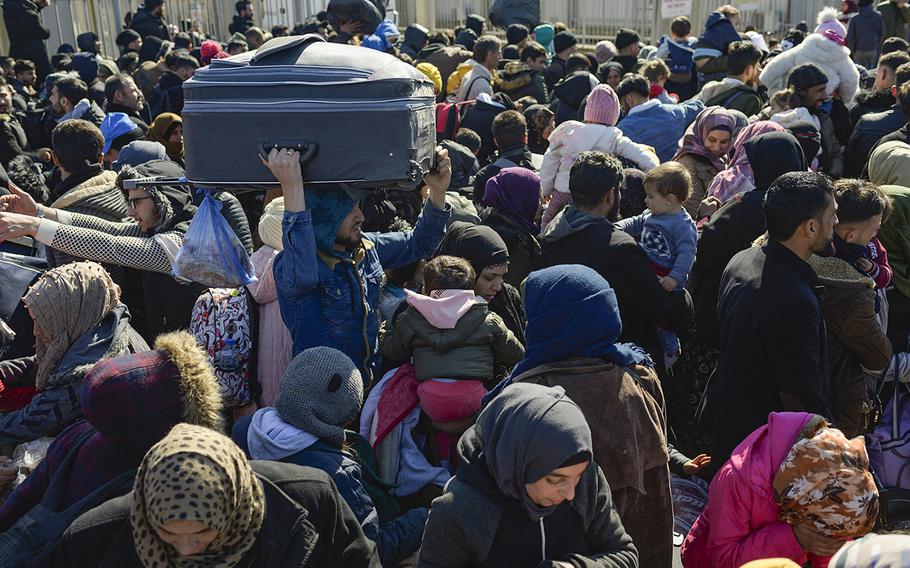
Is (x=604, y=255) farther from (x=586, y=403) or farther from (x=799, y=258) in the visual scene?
(x=586, y=403)

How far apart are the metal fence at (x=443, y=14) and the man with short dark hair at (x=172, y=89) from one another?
9.40 m

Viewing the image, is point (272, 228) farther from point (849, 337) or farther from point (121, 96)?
point (121, 96)

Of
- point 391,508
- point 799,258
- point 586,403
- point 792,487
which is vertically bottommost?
point 391,508

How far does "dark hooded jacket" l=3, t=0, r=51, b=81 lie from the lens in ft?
43.8

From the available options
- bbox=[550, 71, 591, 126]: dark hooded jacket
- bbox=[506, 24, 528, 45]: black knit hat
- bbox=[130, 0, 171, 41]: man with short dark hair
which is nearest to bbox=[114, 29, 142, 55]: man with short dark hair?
bbox=[130, 0, 171, 41]: man with short dark hair

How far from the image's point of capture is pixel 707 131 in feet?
18.5

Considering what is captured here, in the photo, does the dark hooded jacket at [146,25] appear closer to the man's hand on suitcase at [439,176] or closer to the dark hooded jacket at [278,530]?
the man's hand on suitcase at [439,176]

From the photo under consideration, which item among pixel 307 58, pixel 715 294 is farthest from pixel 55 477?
pixel 715 294

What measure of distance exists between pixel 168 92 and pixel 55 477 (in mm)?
7066

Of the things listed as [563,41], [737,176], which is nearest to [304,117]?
[737,176]

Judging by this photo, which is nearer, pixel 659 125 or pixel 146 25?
pixel 659 125

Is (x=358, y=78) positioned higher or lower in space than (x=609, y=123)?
higher

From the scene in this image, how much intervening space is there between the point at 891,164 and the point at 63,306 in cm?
444

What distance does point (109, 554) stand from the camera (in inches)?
91.2
